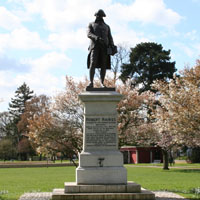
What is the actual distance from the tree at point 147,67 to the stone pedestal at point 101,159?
41.5 meters

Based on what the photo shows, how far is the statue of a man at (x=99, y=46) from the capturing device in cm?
1252

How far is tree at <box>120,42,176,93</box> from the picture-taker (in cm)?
5419

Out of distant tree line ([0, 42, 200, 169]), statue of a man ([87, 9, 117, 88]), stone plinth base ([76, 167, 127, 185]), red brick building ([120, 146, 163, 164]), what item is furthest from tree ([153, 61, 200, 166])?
red brick building ([120, 146, 163, 164])

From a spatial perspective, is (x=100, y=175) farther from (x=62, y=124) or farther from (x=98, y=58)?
(x=62, y=124)

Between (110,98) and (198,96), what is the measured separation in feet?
51.6

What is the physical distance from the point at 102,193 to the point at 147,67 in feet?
150

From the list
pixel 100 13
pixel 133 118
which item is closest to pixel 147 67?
pixel 133 118

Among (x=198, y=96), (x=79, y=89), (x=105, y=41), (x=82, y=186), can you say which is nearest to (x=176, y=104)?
(x=198, y=96)

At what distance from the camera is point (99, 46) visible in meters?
12.6

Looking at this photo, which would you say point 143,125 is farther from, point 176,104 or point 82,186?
point 82,186

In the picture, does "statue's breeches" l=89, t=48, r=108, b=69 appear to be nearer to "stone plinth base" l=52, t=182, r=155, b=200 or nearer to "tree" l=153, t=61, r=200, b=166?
"stone plinth base" l=52, t=182, r=155, b=200

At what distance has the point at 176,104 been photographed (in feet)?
90.4

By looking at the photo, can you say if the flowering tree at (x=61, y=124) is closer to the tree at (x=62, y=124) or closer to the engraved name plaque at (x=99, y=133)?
the tree at (x=62, y=124)

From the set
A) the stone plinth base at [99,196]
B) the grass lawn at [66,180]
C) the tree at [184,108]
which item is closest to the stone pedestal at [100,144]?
the stone plinth base at [99,196]
